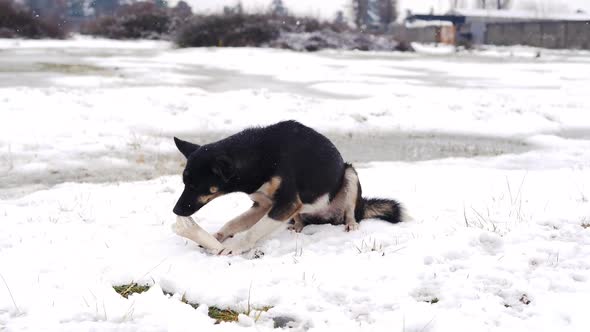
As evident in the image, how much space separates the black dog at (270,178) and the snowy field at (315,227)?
0.22 m

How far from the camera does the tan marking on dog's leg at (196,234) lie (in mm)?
4004

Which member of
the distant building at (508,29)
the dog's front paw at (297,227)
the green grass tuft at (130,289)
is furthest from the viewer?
the distant building at (508,29)

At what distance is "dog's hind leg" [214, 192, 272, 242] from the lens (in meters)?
4.37

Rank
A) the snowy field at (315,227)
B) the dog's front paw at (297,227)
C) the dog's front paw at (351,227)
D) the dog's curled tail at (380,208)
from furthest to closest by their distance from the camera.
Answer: the dog's curled tail at (380,208)
the dog's front paw at (297,227)
the dog's front paw at (351,227)
the snowy field at (315,227)

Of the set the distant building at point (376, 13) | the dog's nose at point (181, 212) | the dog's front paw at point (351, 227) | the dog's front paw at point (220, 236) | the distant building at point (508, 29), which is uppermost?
the distant building at point (376, 13)

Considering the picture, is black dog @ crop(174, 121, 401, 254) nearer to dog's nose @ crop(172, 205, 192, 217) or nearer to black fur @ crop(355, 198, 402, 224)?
dog's nose @ crop(172, 205, 192, 217)

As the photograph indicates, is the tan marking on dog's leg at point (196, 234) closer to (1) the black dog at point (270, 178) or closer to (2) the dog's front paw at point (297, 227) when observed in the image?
(1) the black dog at point (270, 178)

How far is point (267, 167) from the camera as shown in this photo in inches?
163

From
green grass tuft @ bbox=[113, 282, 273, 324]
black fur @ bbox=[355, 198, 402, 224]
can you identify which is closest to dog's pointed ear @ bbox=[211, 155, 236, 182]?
green grass tuft @ bbox=[113, 282, 273, 324]

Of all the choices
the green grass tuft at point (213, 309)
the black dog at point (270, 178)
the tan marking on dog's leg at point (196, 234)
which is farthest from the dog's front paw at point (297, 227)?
the green grass tuft at point (213, 309)

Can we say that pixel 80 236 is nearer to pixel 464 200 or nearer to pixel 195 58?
pixel 464 200

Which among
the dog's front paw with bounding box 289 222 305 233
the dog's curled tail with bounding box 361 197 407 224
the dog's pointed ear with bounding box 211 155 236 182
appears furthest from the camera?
the dog's curled tail with bounding box 361 197 407 224

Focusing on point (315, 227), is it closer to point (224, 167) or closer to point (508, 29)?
point (224, 167)

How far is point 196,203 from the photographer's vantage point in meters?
3.97
